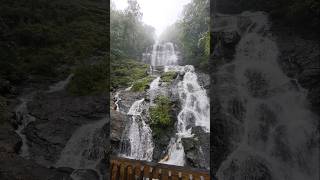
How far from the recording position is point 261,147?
2244 millimetres

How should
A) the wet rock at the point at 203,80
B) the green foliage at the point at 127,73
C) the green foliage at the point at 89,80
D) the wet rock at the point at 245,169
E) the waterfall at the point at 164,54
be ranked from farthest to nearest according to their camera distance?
the green foliage at the point at 127,73
the waterfall at the point at 164,54
the wet rock at the point at 203,80
the green foliage at the point at 89,80
the wet rock at the point at 245,169

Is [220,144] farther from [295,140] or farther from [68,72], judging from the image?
[68,72]

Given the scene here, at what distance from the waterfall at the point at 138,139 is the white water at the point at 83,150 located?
2164 mm

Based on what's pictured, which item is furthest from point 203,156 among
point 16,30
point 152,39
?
point 16,30

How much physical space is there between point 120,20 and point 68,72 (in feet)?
9.27

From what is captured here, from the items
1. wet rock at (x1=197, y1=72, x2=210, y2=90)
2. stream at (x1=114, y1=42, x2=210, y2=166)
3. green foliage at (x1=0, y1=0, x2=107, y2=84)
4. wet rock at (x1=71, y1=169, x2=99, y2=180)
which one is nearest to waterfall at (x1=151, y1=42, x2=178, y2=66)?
stream at (x1=114, y1=42, x2=210, y2=166)

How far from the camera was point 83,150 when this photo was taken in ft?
8.95

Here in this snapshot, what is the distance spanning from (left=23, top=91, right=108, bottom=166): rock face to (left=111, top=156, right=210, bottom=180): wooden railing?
0.66 m

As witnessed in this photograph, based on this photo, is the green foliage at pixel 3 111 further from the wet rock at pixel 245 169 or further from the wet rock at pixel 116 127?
the wet rock at pixel 116 127

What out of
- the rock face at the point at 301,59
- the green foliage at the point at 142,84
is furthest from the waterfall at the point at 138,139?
the rock face at the point at 301,59

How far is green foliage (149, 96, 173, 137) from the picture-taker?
15.9 ft

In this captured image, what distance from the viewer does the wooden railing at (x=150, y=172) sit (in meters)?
2.90

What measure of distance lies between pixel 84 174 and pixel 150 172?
635mm

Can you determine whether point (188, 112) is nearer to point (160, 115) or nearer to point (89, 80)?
point (160, 115)
